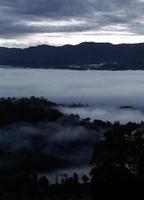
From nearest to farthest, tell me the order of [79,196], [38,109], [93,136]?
[79,196] → [93,136] → [38,109]

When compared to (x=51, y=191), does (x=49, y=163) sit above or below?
below

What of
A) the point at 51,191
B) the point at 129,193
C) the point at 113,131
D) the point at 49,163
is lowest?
the point at 49,163

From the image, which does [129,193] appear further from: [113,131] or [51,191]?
[51,191]

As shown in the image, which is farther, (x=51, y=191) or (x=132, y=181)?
(x=51, y=191)

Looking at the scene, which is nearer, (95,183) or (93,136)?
(95,183)

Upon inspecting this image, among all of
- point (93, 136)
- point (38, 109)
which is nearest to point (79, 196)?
point (93, 136)

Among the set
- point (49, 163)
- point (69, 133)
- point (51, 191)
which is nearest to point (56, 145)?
point (69, 133)

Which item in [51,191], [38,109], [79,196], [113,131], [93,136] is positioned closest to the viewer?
[113,131]

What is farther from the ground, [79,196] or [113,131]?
Result: [113,131]

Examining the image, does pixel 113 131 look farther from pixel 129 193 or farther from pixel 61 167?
pixel 61 167
